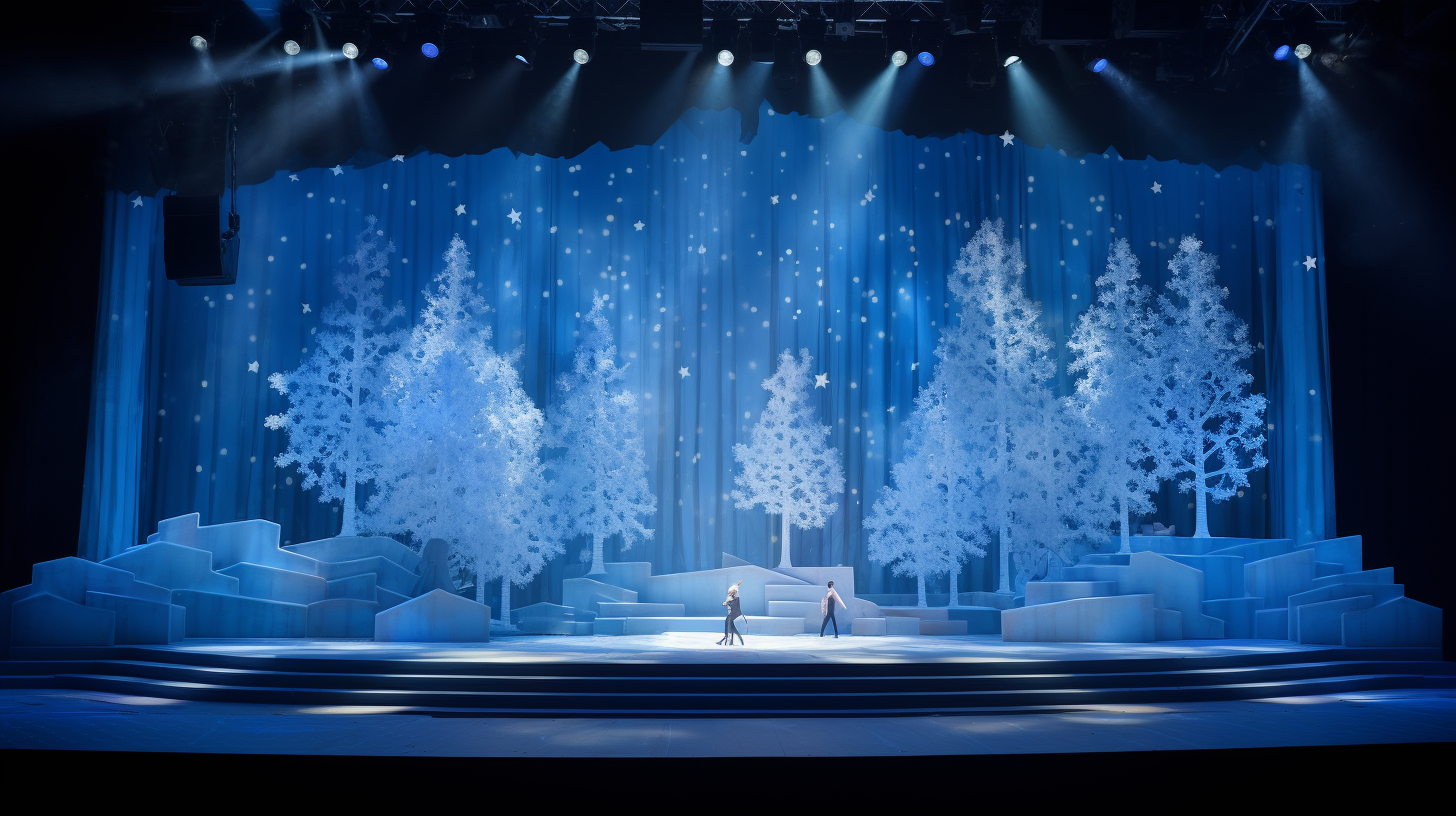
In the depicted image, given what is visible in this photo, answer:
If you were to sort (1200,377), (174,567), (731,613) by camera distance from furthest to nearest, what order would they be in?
(1200,377) < (174,567) < (731,613)

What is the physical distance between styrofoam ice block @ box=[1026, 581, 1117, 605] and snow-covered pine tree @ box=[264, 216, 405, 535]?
1016cm

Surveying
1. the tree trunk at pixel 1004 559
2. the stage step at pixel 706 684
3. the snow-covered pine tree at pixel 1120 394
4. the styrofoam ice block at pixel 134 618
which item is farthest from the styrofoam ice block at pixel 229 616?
the snow-covered pine tree at pixel 1120 394

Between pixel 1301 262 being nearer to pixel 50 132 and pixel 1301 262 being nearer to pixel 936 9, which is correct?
pixel 936 9

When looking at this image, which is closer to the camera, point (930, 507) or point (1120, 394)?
point (1120, 394)

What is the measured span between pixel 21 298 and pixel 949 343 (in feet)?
40.1

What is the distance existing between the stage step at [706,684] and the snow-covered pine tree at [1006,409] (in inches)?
228

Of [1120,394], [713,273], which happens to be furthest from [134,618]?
[1120,394]

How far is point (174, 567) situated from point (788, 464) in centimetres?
889

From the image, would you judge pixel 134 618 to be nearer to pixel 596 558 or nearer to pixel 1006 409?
pixel 596 558

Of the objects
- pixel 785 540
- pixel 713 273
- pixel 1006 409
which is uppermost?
pixel 713 273

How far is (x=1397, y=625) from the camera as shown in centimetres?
1035

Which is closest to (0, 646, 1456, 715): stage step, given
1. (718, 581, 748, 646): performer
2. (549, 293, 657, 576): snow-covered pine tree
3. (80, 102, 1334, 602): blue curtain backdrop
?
(718, 581, 748, 646): performer

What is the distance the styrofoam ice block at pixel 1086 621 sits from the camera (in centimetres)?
1138

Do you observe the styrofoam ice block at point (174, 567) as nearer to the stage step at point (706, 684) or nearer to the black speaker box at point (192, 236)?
the stage step at point (706, 684)
